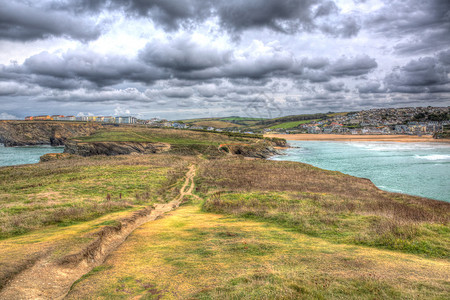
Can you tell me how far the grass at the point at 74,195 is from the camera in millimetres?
16297

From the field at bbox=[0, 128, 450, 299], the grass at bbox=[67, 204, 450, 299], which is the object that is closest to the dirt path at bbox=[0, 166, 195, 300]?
the field at bbox=[0, 128, 450, 299]

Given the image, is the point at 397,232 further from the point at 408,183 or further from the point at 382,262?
the point at 408,183

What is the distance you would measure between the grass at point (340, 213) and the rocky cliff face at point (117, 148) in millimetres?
49721

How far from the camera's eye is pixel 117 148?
82.6 m

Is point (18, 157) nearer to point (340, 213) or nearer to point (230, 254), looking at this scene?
point (230, 254)

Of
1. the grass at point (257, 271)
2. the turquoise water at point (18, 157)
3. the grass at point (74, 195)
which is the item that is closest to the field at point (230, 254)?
the grass at point (257, 271)

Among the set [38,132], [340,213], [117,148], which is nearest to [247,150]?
[117,148]

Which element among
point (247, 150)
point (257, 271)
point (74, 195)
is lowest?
point (247, 150)

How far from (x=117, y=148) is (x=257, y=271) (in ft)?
278

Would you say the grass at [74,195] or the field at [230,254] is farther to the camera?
the grass at [74,195]

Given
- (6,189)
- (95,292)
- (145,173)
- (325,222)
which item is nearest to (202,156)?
(145,173)

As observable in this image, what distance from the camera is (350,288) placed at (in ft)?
20.4

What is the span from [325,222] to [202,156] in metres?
61.0

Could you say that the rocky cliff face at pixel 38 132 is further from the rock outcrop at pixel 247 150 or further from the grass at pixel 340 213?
the grass at pixel 340 213
